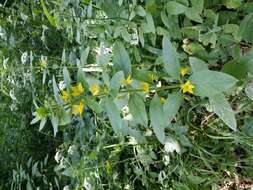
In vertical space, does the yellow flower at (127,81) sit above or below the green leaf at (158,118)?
above

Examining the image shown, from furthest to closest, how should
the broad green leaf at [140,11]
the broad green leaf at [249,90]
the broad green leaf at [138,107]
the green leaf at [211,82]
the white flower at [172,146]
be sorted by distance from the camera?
1. the white flower at [172,146]
2. the broad green leaf at [140,11]
3. the broad green leaf at [249,90]
4. the broad green leaf at [138,107]
5. the green leaf at [211,82]

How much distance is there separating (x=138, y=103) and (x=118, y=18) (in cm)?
37

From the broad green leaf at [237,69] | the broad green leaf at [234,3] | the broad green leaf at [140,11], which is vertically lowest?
the broad green leaf at [237,69]

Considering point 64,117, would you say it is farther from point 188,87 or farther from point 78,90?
point 188,87

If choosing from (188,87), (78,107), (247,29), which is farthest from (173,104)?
(247,29)

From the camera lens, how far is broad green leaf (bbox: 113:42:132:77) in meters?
0.62

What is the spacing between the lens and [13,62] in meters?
1.44

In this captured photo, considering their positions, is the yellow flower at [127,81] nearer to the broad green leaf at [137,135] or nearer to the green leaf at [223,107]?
the green leaf at [223,107]

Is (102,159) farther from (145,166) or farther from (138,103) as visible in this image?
(138,103)

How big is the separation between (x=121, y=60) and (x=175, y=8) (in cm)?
25

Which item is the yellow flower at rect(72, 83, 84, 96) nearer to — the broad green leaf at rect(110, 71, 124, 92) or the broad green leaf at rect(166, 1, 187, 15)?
the broad green leaf at rect(110, 71, 124, 92)

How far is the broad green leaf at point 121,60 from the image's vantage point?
0.62m

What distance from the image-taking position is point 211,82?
0.53m

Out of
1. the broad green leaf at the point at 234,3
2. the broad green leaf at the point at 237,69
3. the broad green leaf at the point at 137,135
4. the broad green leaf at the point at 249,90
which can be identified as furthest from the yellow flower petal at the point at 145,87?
the broad green leaf at the point at 137,135
